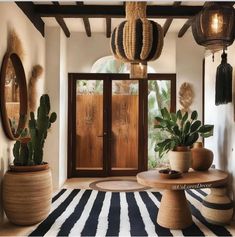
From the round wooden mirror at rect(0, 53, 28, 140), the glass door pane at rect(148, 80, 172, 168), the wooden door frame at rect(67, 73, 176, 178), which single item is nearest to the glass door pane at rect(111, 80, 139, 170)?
the wooden door frame at rect(67, 73, 176, 178)

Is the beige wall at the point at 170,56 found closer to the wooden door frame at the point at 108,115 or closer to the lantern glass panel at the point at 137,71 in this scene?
the wooden door frame at the point at 108,115

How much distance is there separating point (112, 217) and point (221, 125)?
1.81 metres

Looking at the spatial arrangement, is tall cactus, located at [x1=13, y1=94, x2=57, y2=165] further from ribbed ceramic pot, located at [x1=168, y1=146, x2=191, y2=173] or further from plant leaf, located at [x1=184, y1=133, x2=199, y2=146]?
plant leaf, located at [x1=184, y1=133, x2=199, y2=146]

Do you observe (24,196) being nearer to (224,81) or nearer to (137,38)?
(137,38)

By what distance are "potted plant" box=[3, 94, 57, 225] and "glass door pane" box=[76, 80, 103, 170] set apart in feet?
9.48

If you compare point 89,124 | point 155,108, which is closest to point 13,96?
point 89,124

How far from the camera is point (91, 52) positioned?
6.50 m

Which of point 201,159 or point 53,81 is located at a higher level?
point 53,81

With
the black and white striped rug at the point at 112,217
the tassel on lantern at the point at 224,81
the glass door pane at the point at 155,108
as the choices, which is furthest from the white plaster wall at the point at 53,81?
the tassel on lantern at the point at 224,81

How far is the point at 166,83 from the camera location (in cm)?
655

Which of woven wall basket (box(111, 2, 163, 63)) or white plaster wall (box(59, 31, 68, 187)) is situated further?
white plaster wall (box(59, 31, 68, 187))

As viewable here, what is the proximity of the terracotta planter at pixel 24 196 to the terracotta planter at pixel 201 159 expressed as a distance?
1.78m

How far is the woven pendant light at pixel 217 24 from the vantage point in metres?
2.73

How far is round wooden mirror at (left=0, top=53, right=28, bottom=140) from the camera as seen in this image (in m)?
3.47
